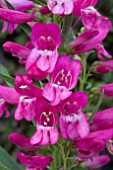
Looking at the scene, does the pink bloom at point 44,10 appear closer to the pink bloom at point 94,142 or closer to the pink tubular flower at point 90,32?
the pink tubular flower at point 90,32

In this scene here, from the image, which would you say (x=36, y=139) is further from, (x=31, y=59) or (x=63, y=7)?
(x=63, y=7)

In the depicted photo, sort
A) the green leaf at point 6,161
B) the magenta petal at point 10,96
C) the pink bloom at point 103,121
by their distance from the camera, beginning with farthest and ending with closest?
1. the green leaf at point 6,161
2. the pink bloom at point 103,121
3. the magenta petal at point 10,96

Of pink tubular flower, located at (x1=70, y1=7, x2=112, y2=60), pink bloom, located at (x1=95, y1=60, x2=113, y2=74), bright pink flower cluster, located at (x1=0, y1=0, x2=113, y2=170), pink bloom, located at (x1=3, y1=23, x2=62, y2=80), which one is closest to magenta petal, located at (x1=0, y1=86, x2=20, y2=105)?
bright pink flower cluster, located at (x1=0, y1=0, x2=113, y2=170)

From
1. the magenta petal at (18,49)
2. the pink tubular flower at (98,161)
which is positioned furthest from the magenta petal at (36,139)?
the pink tubular flower at (98,161)

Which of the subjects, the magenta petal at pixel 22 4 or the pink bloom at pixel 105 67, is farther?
the pink bloom at pixel 105 67

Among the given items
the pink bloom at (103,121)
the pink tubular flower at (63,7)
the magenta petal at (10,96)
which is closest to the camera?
the pink tubular flower at (63,7)

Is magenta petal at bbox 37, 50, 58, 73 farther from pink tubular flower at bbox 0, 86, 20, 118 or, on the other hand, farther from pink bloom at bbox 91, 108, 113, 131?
pink bloom at bbox 91, 108, 113, 131

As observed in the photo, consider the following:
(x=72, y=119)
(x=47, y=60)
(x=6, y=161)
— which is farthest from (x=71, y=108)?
(x=6, y=161)
